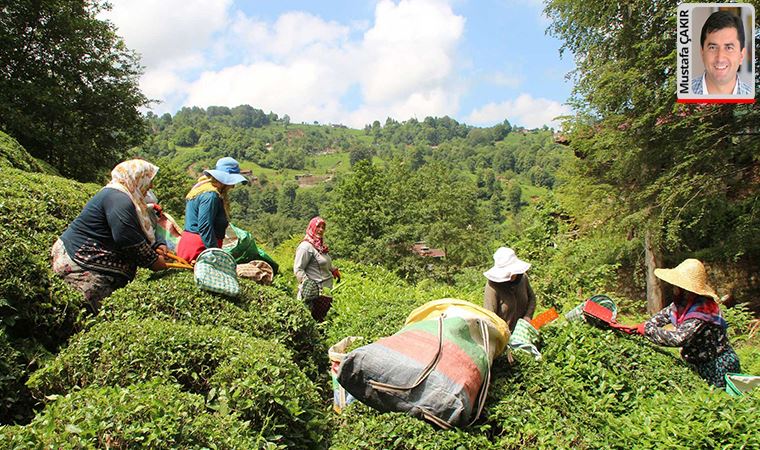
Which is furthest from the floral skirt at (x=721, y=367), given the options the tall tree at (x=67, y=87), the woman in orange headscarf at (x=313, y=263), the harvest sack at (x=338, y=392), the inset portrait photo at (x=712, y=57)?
the tall tree at (x=67, y=87)

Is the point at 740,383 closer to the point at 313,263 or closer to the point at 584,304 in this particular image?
the point at 584,304

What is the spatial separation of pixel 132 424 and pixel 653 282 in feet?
49.8

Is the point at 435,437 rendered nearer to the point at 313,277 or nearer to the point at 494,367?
the point at 494,367

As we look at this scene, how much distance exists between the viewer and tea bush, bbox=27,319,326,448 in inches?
130

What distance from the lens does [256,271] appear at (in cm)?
571

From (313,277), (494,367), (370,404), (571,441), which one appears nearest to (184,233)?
(313,277)

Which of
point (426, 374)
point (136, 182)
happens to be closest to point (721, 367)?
point (426, 374)

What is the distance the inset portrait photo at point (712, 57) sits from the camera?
11.3 meters

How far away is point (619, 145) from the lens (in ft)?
45.2

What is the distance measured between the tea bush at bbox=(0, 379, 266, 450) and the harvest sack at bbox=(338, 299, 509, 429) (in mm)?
960

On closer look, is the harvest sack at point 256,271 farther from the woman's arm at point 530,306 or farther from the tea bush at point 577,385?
the woman's arm at point 530,306

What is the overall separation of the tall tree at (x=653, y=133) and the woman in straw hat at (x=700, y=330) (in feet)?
29.7

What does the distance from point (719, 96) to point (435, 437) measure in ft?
39.2

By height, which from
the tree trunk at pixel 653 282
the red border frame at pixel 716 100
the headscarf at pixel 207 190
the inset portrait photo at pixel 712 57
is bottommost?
the tree trunk at pixel 653 282
